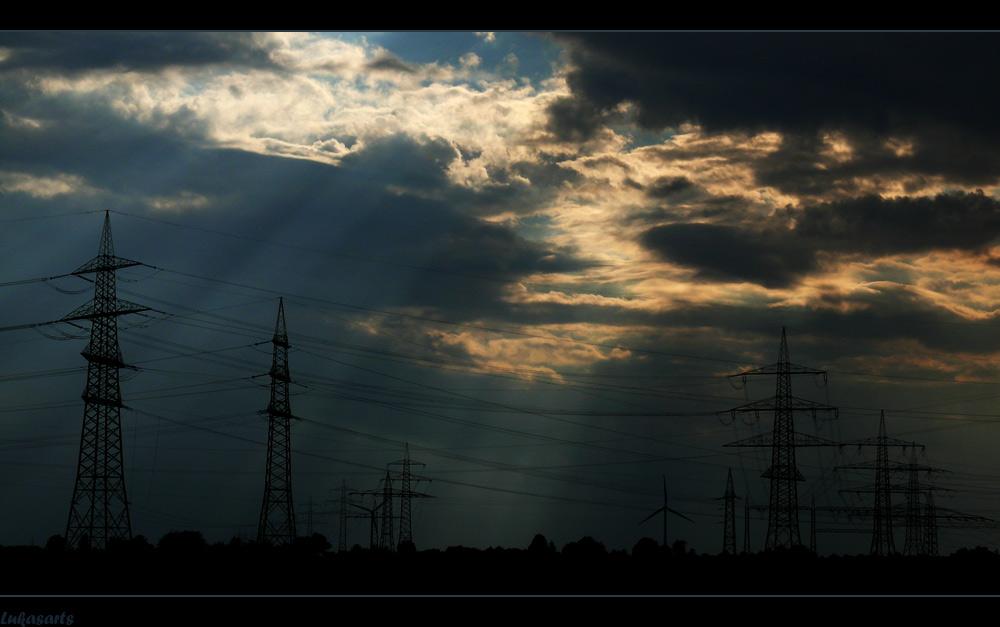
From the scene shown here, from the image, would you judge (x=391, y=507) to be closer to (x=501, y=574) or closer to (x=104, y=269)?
(x=501, y=574)

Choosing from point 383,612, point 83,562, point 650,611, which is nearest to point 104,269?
point 83,562

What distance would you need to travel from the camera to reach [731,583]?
65.6 meters

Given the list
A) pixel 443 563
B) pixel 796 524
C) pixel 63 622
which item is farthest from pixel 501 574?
pixel 63 622

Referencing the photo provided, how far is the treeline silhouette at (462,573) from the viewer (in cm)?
5644

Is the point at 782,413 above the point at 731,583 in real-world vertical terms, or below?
above

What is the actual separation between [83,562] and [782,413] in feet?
197

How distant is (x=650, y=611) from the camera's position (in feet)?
175

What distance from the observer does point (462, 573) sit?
6744 cm

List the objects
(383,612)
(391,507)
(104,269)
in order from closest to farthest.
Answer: (383,612), (104,269), (391,507)

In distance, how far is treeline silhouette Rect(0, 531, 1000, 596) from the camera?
56438 mm
